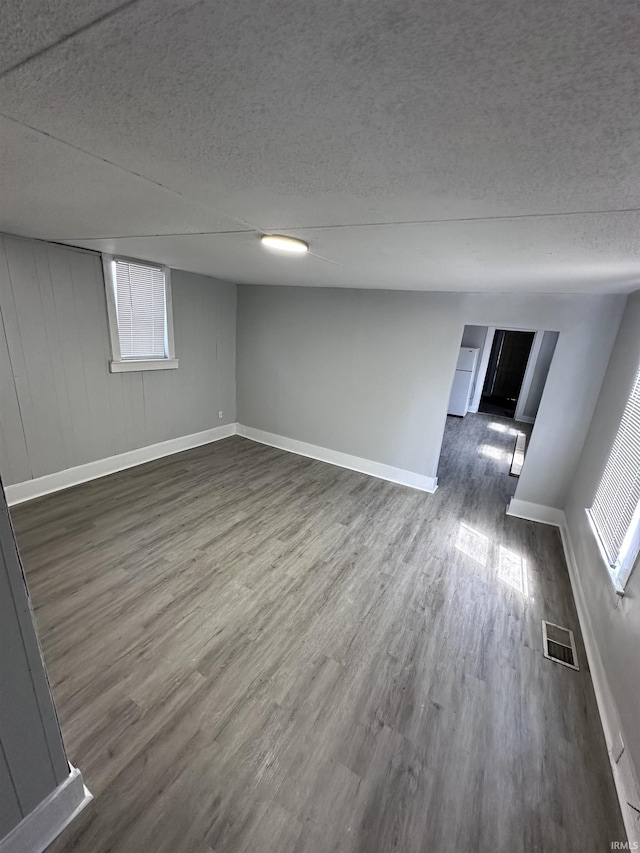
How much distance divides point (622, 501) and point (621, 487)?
0.36ft

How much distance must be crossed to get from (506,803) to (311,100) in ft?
8.17

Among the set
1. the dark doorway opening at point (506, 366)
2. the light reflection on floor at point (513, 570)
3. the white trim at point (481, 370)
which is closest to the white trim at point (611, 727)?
the light reflection on floor at point (513, 570)

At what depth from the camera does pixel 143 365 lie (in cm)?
399

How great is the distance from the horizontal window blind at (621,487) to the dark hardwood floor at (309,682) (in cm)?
71

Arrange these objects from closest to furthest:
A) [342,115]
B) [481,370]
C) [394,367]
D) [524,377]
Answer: [342,115], [394,367], [524,377], [481,370]

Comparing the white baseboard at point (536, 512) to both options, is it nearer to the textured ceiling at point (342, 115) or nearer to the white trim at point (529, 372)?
the textured ceiling at point (342, 115)

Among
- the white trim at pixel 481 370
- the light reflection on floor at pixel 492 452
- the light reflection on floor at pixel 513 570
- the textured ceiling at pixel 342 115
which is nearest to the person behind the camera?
the textured ceiling at pixel 342 115

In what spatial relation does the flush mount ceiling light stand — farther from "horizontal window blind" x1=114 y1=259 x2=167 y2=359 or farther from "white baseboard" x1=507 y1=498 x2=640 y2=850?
"white baseboard" x1=507 y1=498 x2=640 y2=850

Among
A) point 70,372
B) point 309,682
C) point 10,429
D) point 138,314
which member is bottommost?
point 309,682

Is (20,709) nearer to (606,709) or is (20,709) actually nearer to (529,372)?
(606,709)

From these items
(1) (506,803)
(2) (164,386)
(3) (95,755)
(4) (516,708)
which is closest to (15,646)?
(3) (95,755)

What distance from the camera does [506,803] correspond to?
1457 mm

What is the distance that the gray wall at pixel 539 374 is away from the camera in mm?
7159

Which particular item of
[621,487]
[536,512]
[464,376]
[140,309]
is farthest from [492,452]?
[140,309]
